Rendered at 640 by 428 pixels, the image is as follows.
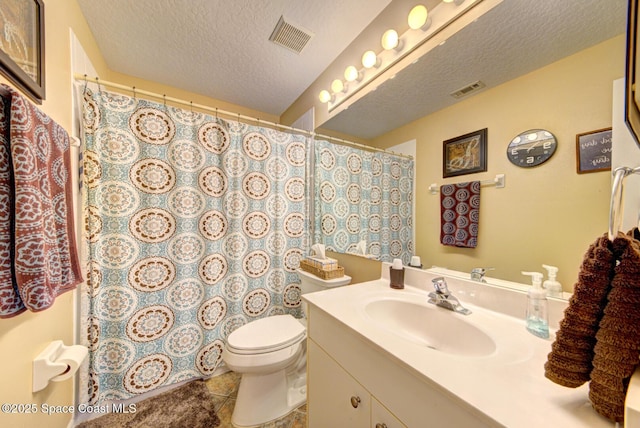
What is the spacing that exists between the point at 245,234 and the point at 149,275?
59 cm

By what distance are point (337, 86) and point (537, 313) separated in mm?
1550

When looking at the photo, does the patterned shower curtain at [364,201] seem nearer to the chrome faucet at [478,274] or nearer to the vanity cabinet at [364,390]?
the chrome faucet at [478,274]

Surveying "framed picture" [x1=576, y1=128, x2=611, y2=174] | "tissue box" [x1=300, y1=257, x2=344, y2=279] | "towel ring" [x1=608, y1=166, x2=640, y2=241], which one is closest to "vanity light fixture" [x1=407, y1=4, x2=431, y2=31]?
"framed picture" [x1=576, y1=128, x2=611, y2=174]

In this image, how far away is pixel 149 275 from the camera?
1.31 m

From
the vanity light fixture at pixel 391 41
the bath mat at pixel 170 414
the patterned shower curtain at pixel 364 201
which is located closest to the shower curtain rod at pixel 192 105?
the patterned shower curtain at pixel 364 201

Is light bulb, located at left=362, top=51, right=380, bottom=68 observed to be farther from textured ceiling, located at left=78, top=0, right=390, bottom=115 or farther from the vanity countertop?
the vanity countertop

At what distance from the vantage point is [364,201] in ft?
4.91

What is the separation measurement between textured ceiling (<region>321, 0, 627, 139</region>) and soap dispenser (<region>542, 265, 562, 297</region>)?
0.57 meters

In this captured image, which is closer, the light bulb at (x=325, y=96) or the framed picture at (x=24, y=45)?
the framed picture at (x=24, y=45)

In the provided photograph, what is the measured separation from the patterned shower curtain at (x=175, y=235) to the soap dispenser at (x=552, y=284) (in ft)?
4.64

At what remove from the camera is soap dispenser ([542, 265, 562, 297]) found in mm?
704

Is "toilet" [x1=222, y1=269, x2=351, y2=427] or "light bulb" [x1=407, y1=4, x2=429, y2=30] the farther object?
"toilet" [x1=222, y1=269, x2=351, y2=427]

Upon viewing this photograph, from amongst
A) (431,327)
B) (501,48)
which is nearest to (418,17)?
(501,48)

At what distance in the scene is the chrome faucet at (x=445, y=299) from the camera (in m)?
0.82
